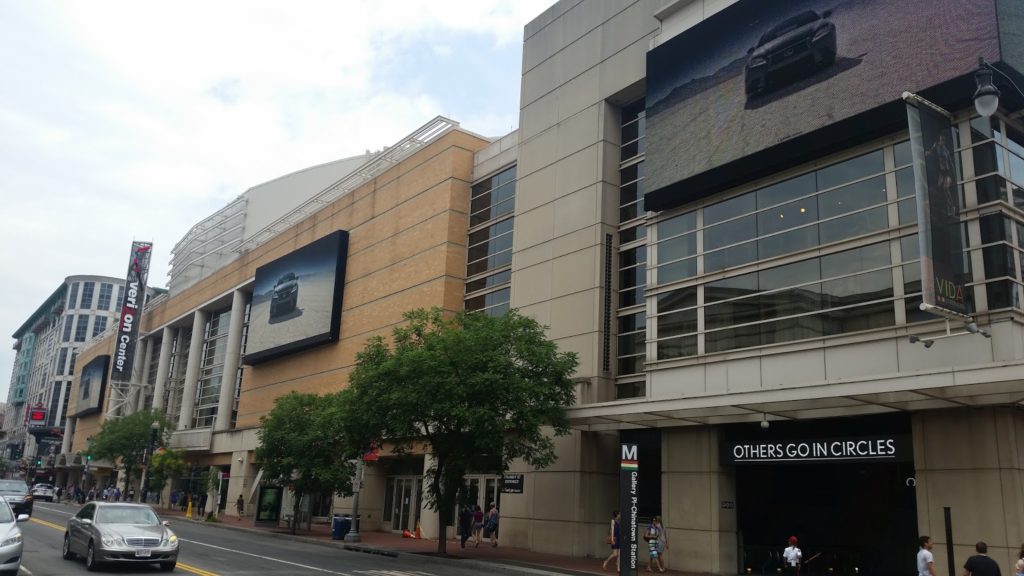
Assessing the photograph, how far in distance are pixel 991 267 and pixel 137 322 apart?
3092 inches

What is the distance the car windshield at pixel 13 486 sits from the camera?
107 feet

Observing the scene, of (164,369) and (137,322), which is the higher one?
(137,322)

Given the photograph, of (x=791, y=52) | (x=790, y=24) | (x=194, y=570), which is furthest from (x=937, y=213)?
(x=194, y=570)

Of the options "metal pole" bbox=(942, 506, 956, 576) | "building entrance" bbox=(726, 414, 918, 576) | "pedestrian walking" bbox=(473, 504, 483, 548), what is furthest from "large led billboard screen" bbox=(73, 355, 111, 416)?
"metal pole" bbox=(942, 506, 956, 576)

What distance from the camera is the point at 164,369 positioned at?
7600 cm

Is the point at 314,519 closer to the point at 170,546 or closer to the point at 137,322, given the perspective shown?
the point at 170,546

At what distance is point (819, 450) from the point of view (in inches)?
822

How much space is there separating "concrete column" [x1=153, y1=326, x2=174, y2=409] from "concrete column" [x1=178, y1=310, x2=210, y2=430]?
5.98m

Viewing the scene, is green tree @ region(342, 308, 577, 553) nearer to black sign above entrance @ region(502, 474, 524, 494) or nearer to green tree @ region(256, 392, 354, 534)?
black sign above entrance @ region(502, 474, 524, 494)

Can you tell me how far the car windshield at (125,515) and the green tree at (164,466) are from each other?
41.4m

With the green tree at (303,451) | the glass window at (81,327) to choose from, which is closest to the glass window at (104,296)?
the glass window at (81,327)

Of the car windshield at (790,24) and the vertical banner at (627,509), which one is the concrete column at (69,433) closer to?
the vertical banner at (627,509)

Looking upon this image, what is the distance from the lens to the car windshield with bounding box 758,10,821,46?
2270cm

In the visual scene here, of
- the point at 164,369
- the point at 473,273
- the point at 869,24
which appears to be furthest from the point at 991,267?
the point at 164,369
